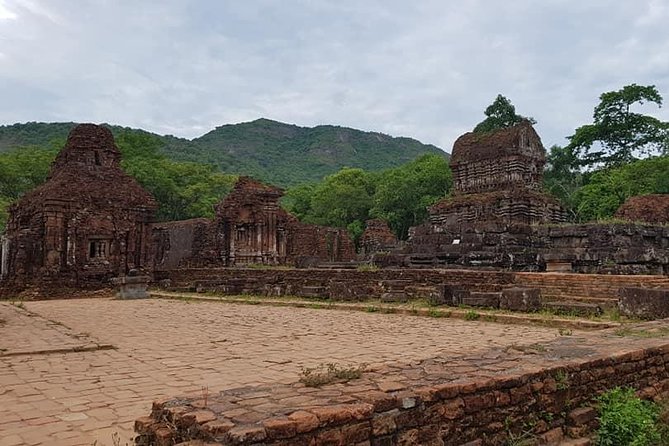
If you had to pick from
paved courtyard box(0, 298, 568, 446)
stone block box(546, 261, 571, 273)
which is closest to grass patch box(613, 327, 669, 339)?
paved courtyard box(0, 298, 568, 446)

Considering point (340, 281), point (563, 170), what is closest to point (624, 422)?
point (340, 281)

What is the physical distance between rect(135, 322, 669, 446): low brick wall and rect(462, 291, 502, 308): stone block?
257 inches

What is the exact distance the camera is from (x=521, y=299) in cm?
1121

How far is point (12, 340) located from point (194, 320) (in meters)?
3.68

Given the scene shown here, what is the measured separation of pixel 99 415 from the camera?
4395mm

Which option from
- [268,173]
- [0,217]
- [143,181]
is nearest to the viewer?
[0,217]

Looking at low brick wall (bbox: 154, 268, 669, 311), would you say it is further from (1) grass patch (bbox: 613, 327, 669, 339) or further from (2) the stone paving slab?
(2) the stone paving slab

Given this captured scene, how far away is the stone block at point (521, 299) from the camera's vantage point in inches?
436

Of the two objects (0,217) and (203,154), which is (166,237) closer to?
(0,217)

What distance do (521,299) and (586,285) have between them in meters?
1.70

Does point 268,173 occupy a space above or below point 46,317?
above

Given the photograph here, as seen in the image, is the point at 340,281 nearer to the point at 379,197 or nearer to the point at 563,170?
the point at 379,197

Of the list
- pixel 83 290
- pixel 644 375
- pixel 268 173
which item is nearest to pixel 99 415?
pixel 644 375

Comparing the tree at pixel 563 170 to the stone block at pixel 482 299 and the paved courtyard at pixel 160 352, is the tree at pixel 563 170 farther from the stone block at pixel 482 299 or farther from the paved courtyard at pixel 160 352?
the paved courtyard at pixel 160 352
